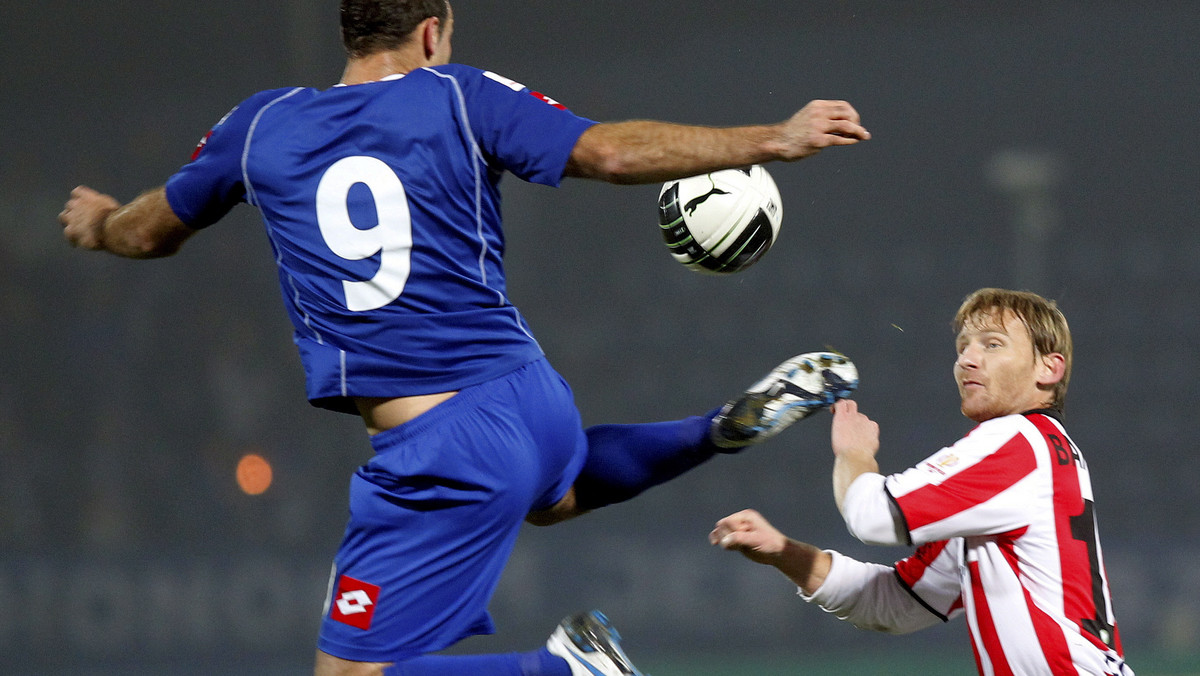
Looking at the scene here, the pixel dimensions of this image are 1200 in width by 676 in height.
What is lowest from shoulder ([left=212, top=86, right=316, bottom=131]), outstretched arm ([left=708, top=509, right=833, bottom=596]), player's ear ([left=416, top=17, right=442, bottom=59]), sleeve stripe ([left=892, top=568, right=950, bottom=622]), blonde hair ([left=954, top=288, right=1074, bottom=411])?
sleeve stripe ([left=892, top=568, right=950, bottom=622])

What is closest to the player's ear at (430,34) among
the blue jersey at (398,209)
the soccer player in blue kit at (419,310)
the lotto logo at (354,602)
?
the soccer player in blue kit at (419,310)

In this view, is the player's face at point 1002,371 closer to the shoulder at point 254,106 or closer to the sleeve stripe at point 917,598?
the sleeve stripe at point 917,598

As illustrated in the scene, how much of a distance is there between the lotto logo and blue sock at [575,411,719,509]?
0.56 meters

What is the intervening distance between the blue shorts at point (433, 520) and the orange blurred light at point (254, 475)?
4.71 m

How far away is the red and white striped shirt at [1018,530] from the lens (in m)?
2.15

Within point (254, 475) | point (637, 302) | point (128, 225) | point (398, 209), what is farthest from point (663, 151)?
point (254, 475)

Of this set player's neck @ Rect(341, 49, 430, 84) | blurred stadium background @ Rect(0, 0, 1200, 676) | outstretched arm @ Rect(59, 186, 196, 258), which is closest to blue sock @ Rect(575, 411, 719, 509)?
player's neck @ Rect(341, 49, 430, 84)

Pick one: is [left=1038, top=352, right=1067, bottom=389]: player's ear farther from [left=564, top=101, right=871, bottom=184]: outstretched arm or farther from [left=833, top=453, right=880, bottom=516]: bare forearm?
[left=564, top=101, right=871, bottom=184]: outstretched arm

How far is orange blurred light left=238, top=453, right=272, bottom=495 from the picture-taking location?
665 cm

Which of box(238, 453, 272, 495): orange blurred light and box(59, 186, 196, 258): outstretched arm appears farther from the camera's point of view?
box(238, 453, 272, 495): orange blurred light

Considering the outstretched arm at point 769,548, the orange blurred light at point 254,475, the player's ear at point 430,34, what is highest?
the player's ear at point 430,34

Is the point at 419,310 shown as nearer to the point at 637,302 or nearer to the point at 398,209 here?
the point at 398,209

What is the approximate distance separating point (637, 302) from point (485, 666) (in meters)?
4.59

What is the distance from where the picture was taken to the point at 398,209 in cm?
210
